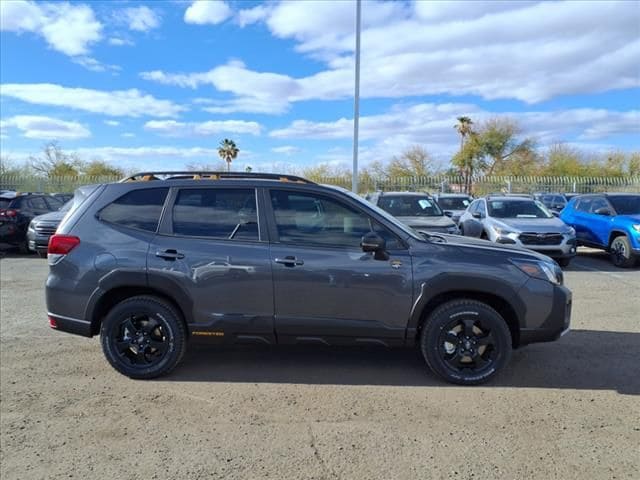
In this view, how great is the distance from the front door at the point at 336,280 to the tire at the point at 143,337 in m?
0.96

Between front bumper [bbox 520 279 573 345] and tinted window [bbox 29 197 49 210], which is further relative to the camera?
tinted window [bbox 29 197 49 210]

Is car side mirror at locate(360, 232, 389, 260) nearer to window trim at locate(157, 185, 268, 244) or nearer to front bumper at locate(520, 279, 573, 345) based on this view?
window trim at locate(157, 185, 268, 244)

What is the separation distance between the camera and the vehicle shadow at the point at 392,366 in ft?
13.9

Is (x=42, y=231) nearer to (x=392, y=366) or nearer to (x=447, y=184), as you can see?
(x=392, y=366)

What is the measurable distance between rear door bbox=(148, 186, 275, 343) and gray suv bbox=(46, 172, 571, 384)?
0.03 ft

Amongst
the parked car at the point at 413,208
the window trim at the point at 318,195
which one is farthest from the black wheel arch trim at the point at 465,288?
the parked car at the point at 413,208

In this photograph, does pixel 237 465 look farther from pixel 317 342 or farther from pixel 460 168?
pixel 460 168

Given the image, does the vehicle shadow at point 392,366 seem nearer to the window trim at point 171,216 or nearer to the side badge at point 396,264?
the side badge at point 396,264

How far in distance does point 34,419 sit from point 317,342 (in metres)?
2.29

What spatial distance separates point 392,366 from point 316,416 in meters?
1.23

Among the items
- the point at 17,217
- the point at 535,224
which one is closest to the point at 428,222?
the point at 535,224

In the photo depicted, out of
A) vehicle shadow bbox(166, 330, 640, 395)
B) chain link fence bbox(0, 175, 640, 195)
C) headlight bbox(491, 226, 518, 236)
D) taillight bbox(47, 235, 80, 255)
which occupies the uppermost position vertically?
chain link fence bbox(0, 175, 640, 195)

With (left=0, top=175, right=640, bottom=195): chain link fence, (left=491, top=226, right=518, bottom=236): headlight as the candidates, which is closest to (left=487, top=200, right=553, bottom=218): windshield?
(left=491, top=226, right=518, bottom=236): headlight

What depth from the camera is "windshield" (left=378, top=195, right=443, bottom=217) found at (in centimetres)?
1107
